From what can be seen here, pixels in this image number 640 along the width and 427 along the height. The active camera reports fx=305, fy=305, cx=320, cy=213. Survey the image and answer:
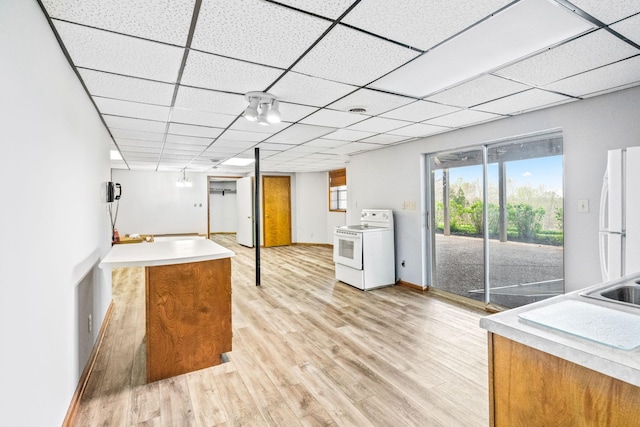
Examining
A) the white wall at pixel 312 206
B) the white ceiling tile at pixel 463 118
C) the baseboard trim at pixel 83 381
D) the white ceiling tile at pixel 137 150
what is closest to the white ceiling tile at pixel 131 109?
the white ceiling tile at pixel 137 150

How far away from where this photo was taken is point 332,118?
11.1 ft

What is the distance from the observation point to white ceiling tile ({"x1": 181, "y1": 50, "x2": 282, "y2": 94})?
201 cm

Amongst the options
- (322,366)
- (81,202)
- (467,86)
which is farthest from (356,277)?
(81,202)

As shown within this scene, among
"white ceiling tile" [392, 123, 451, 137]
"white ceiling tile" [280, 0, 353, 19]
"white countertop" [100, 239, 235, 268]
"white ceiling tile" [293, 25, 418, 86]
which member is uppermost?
"white ceiling tile" [392, 123, 451, 137]

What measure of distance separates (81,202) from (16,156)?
4.29 ft

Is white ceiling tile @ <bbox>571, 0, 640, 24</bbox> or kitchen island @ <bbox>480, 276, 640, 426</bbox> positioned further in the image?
white ceiling tile @ <bbox>571, 0, 640, 24</bbox>

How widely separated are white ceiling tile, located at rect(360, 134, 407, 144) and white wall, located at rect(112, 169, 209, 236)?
247 inches

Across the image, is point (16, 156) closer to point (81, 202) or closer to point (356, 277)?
point (81, 202)

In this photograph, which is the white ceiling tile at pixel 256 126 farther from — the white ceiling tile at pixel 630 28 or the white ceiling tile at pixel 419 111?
the white ceiling tile at pixel 630 28

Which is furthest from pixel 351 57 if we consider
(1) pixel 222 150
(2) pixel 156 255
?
(1) pixel 222 150

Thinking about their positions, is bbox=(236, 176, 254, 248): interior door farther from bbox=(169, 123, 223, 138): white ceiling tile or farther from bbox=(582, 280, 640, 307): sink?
bbox=(582, 280, 640, 307): sink

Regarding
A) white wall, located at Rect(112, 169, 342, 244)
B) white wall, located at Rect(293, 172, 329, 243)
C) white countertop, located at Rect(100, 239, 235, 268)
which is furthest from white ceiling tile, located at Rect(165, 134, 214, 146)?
white wall, located at Rect(293, 172, 329, 243)

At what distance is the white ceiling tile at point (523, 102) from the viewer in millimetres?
2717

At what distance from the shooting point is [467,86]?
249cm
